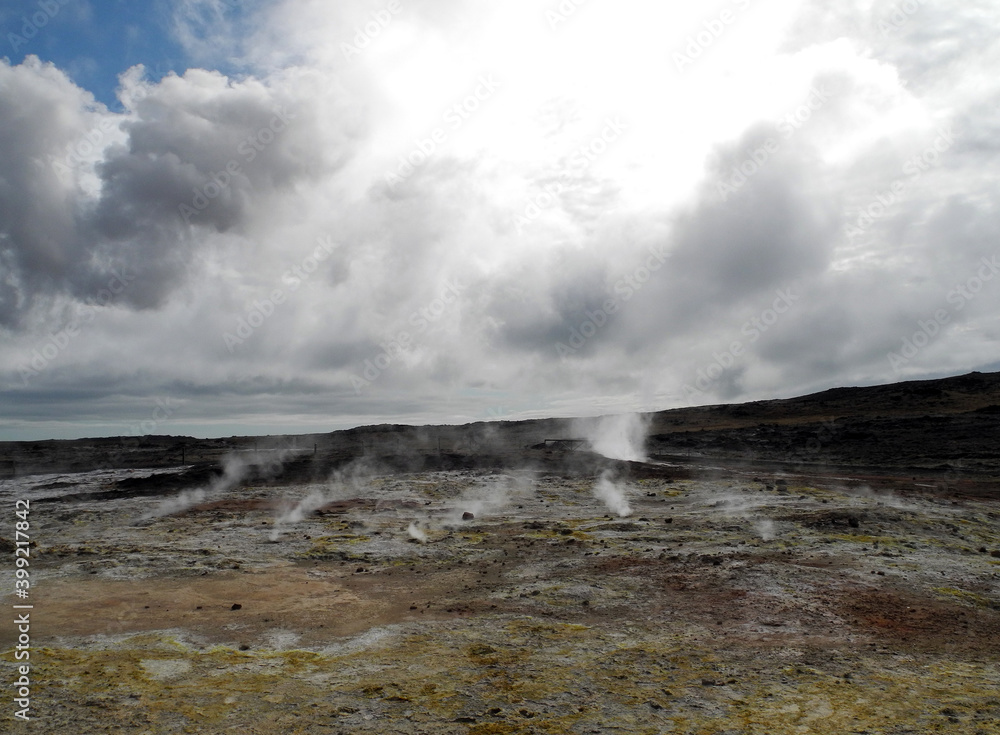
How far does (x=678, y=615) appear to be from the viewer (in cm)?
1020

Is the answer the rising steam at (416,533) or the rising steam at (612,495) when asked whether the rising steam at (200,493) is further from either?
the rising steam at (612,495)

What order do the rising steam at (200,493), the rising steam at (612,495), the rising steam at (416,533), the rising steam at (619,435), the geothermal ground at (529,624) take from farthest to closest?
the rising steam at (619,435) → the rising steam at (200,493) → the rising steam at (612,495) → the rising steam at (416,533) → the geothermal ground at (529,624)

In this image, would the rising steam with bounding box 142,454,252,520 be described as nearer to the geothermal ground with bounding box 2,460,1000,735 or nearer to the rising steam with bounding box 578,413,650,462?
the geothermal ground with bounding box 2,460,1000,735

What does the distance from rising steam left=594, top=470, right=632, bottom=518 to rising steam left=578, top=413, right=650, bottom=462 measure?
1221 centimetres

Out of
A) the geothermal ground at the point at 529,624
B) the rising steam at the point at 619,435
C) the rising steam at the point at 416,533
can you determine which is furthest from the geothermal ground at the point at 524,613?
the rising steam at the point at 619,435

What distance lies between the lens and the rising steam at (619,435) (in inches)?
1923

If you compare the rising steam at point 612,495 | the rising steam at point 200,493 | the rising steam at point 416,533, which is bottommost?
the rising steam at point 612,495

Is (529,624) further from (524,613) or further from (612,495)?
(612,495)

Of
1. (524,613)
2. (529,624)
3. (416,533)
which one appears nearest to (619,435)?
(416,533)

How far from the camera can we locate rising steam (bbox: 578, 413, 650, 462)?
48856 millimetres

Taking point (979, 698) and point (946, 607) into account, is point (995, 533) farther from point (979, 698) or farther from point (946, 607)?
point (979, 698)

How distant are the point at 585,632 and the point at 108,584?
33.2 feet

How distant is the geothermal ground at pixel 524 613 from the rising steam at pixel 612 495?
0.85 ft

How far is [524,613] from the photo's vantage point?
34.3 ft
